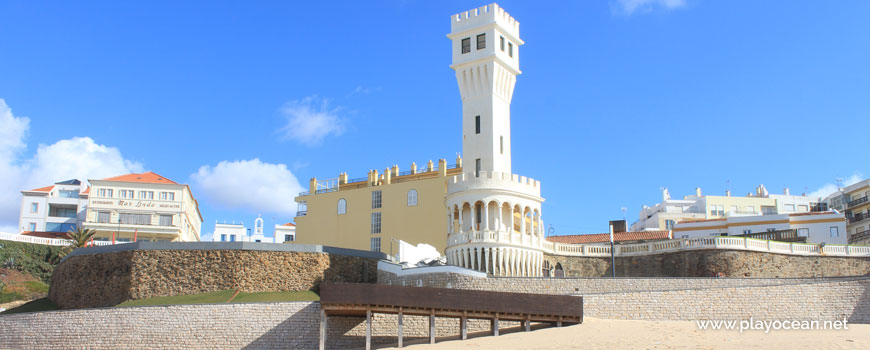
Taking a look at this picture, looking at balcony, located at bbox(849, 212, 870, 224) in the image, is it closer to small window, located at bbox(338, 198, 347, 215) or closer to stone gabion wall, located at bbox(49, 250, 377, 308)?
small window, located at bbox(338, 198, 347, 215)

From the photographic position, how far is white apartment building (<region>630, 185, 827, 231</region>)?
236ft

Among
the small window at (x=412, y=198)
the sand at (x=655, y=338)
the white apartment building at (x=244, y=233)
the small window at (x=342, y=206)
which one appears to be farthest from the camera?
the white apartment building at (x=244, y=233)

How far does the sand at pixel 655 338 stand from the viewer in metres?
26.2

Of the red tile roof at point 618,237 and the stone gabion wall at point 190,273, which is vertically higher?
the red tile roof at point 618,237

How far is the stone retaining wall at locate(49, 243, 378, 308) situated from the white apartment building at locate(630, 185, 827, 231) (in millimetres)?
40087

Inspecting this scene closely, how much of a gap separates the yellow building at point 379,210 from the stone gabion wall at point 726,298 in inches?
711

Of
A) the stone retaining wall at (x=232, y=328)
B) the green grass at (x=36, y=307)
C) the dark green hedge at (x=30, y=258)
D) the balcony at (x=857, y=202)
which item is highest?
the balcony at (x=857, y=202)

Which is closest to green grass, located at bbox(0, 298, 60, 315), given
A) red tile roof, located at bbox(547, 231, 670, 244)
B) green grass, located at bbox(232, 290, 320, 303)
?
green grass, located at bbox(232, 290, 320, 303)

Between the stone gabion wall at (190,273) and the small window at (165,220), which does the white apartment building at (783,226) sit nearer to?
the stone gabion wall at (190,273)

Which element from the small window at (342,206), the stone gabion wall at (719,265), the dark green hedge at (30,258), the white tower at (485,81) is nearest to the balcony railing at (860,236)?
the stone gabion wall at (719,265)

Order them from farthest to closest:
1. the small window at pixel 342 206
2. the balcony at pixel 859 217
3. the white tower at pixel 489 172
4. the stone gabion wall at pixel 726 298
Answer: the balcony at pixel 859 217, the small window at pixel 342 206, the white tower at pixel 489 172, the stone gabion wall at pixel 726 298

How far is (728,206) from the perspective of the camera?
73000 millimetres

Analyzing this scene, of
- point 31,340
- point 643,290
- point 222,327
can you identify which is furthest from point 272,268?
point 643,290

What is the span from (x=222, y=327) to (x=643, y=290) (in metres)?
18.8
